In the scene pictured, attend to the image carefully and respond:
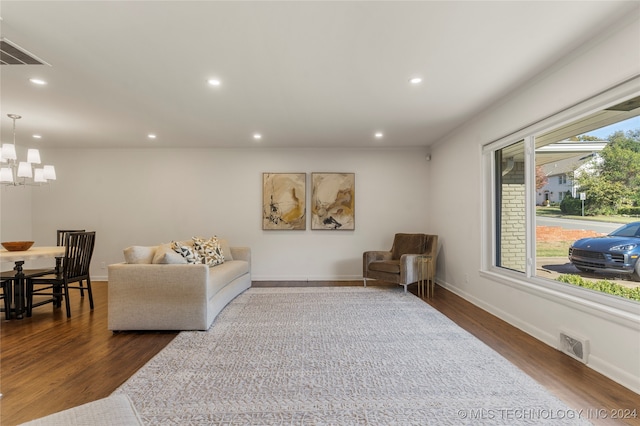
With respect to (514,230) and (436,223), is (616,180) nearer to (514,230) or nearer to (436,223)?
(514,230)

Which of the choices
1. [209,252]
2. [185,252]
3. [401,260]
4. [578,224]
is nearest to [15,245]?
[185,252]

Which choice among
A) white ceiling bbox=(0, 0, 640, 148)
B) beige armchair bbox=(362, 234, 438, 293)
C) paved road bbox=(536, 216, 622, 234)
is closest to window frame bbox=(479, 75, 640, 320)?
paved road bbox=(536, 216, 622, 234)

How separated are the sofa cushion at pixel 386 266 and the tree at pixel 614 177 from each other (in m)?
2.50

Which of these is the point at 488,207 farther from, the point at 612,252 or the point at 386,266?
the point at 386,266

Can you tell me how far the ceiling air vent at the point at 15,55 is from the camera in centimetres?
233

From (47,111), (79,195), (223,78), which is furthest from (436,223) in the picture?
(79,195)

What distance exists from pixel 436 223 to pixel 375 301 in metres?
2.11

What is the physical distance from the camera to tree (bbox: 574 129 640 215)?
2186 mm

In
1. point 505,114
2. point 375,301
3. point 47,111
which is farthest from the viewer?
point 375,301

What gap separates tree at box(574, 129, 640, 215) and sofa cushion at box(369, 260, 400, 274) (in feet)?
8.21

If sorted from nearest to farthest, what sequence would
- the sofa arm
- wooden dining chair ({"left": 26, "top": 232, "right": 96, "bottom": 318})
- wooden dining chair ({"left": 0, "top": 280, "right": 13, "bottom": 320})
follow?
the sofa arm → wooden dining chair ({"left": 0, "top": 280, "right": 13, "bottom": 320}) → wooden dining chair ({"left": 26, "top": 232, "right": 96, "bottom": 318})

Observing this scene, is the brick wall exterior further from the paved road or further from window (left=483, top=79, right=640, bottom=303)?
the paved road

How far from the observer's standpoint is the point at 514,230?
349 centimetres

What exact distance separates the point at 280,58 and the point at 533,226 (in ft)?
9.71
